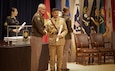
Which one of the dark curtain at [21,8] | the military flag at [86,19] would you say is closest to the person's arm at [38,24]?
the dark curtain at [21,8]

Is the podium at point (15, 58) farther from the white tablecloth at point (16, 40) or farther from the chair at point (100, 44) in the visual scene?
the chair at point (100, 44)

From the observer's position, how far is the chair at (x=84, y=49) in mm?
7680

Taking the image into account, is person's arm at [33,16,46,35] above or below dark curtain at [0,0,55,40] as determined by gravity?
below

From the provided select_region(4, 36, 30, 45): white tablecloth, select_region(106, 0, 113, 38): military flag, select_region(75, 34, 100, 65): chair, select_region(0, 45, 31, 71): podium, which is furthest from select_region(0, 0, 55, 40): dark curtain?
select_region(0, 45, 31, 71): podium

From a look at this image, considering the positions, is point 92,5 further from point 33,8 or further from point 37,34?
point 37,34

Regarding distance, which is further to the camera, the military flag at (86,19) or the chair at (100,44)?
the military flag at (86,19)

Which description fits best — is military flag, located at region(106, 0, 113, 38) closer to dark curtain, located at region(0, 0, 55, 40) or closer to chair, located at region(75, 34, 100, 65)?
chair, located at region(75, 34, 100, 65)

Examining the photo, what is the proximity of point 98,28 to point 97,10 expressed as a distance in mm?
640

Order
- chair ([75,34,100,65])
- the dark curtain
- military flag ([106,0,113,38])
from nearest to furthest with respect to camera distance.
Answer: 1. chair ([75,34,100,65])
2. the dark curtain
3. military flag ([106,0,113,38])

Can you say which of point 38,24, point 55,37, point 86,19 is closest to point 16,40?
point 55,37

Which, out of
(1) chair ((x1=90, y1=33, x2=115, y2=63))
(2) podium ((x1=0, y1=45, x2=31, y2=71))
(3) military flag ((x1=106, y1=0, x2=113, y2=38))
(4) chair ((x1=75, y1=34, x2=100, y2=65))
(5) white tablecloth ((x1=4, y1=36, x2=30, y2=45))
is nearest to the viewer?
(2) podium ((x1=0, y1=45, x2=31, y2=71))

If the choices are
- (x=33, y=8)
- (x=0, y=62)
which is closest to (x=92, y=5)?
(x=33, y=8)

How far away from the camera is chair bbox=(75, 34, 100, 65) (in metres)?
7.68

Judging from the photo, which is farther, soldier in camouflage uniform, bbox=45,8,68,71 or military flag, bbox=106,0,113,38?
military flag, bbox=106,0,113,38
